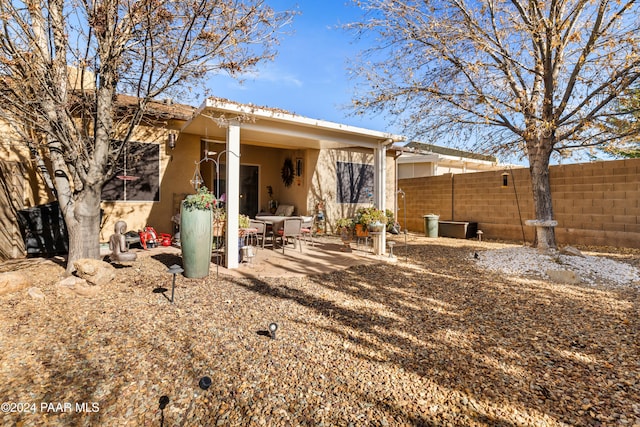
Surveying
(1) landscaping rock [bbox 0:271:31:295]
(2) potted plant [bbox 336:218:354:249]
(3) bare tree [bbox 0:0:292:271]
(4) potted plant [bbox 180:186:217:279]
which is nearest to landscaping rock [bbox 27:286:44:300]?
(1) landscaping rock [bbox 0:271:31:295]

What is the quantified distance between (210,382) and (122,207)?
21.8ft

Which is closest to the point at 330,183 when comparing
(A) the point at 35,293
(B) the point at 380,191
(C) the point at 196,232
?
(B) the point at 380,191

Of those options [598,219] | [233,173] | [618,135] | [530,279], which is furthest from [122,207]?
[598,219]

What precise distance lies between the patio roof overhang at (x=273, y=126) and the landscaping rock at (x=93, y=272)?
2722 mm

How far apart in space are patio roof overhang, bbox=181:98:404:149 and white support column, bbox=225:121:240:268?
23 centimetres

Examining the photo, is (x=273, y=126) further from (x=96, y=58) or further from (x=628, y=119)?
(x=628, y=119)

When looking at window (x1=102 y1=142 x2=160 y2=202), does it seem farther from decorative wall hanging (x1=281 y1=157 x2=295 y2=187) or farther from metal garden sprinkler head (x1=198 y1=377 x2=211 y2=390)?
metal garden sprinkler head (x1=198 y1=377 x2=211 y2=390)

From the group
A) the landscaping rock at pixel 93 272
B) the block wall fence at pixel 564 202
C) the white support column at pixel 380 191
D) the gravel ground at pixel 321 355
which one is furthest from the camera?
the block wall fence at pixel 564 202

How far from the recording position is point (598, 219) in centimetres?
807

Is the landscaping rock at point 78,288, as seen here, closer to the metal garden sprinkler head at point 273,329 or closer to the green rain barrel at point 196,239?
the green rain barrel at point 196,239

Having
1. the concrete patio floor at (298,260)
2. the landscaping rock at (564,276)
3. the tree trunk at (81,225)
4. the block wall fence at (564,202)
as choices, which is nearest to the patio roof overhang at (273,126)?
the tree trunk at (81,225)

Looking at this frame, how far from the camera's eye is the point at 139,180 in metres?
7.51

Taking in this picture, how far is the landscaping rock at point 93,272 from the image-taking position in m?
4.14

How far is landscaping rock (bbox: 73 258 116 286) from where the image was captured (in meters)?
4.14
